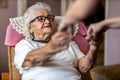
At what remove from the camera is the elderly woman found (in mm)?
918

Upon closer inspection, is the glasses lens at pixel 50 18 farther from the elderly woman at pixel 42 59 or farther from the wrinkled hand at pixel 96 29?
the wrinkled hand at pixel 96 29

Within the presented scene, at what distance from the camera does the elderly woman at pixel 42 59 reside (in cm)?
92

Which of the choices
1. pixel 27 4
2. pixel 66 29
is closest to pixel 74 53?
pixel 27 4

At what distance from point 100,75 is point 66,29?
694 mm

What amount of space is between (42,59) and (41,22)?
180mm

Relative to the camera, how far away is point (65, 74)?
3.13ft

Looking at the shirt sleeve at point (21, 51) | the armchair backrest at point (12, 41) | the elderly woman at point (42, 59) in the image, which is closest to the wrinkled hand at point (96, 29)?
the elderly woman at point (42, 59)

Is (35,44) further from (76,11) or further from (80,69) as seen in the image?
(76,11)

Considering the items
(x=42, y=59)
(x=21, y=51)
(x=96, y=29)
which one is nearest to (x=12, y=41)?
(x=21, y=51)

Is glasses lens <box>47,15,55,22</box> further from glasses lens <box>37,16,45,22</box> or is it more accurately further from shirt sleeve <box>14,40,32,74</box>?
shirt sleeve <box>14,40,32,74</box>

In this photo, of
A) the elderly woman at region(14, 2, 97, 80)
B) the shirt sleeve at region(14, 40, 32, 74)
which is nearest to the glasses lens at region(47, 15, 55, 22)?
the elderly woman at region(14, 2, 97, 80)

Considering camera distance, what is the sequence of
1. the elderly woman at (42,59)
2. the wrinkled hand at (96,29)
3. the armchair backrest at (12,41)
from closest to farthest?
1. the wrinkled hand at (96,29)
2. the elderly woman at (42,59)
3. the armchair backrest at (12,41)

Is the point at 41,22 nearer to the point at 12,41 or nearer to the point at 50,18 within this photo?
the point at 50,18

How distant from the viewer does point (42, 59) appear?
85 cm
